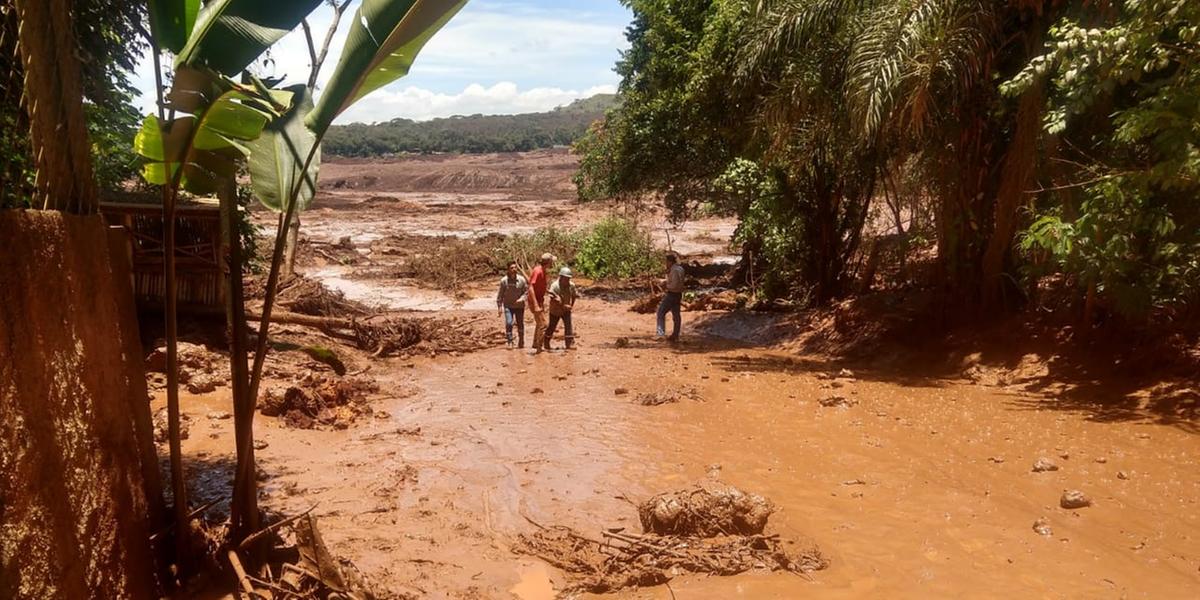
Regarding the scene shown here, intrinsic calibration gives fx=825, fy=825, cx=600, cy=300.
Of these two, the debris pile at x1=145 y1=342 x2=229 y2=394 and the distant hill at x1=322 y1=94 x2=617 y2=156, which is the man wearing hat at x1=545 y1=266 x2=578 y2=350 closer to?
the debris pile at x1=145 y1=342 x2=229 y2=394

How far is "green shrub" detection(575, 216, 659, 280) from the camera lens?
75.5 ft

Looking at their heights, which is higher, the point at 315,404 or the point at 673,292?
the point at 673,292

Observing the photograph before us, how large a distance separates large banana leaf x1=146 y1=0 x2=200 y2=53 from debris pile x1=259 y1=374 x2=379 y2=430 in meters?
5.01

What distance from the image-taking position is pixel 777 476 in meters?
6.43

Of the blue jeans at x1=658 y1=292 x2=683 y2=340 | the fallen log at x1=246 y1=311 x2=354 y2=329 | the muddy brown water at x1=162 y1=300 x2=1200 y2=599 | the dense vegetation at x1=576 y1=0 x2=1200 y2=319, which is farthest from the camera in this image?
the blue jeans at x1=658 y1=292 x2=683 y2=340

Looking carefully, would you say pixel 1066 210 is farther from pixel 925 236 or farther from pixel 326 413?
pixel 326 413

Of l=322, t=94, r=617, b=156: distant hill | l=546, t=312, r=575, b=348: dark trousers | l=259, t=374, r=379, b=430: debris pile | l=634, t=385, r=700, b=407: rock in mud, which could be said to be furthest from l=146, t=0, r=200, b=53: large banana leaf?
l=322, t=94, r=617, b=156: distant hill

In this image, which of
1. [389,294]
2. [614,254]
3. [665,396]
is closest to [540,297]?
[665,396]

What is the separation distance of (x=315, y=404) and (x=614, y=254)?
15.5 metres

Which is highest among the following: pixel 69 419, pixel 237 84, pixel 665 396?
pixel 237 84

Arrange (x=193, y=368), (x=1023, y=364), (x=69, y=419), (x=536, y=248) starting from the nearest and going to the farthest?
(x=69, y=419)
(x=193, y=368)
(x=1023, y=364)
(x=536, y=248)

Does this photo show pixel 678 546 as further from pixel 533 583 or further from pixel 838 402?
pixel 838 402

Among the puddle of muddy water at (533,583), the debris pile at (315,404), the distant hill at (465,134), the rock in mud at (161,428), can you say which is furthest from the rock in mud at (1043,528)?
the distant hill at (465,134)

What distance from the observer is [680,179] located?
63.2ft
